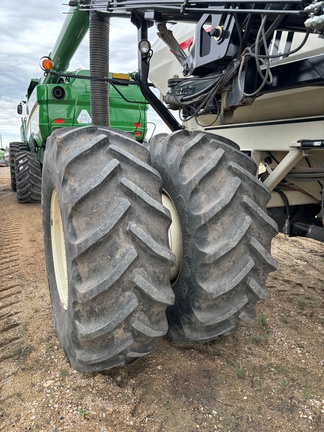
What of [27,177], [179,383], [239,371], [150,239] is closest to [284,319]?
[239,371]

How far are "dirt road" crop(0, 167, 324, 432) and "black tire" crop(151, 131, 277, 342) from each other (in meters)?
0.32

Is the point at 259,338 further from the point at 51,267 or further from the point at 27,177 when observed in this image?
the point at 27,177

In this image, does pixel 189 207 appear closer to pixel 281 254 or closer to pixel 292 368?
pixel 292 368

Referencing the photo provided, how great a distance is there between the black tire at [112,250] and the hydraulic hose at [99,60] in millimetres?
1866

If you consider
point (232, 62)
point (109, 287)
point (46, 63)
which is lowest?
point (109, 287)

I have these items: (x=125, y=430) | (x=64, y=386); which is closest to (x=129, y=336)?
(x=125, y=430)

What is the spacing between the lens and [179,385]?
1.93 metres

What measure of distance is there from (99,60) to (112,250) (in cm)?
233

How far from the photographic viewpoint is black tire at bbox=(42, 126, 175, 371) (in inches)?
58.6

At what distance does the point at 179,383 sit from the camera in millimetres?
1940

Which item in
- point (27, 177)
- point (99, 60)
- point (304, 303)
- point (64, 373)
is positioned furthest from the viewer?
point (27, 177)

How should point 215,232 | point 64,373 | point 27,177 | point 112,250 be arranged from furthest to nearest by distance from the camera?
1. point 27,177
2. point 64,373
3. point 215,232
4. point 112,250

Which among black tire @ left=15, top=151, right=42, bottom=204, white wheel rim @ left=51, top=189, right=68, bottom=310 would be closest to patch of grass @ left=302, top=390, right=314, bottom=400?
white wheel rim @ left=51, top=189, right=68, bottom=310

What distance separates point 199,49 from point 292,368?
1.98 metres
